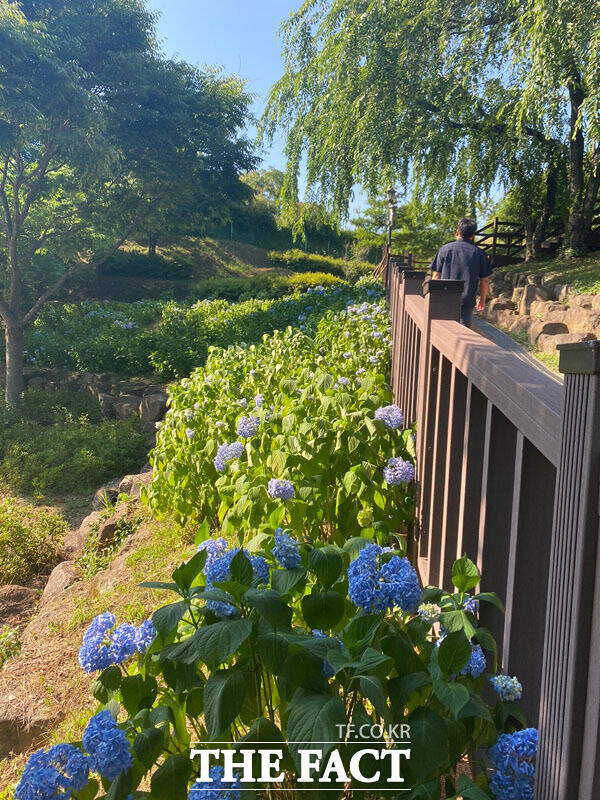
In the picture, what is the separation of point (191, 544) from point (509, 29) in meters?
11.2

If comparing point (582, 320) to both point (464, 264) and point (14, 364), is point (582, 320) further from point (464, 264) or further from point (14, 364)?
point (14, 364)

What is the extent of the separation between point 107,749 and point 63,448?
804cm

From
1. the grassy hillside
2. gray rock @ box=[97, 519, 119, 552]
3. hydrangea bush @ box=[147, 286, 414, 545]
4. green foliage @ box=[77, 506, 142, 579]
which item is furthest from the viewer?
the grassy hillside

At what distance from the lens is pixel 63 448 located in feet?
28.3

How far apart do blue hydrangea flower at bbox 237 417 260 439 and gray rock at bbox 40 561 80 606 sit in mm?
2066

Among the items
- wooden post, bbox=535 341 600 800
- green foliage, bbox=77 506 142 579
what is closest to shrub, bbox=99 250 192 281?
green foliage, bbox=77 506 142 579

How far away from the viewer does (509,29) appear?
10.8 meters

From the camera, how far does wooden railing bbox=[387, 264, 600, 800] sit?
80cm

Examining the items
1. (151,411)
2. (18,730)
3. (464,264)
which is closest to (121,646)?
(18,730)

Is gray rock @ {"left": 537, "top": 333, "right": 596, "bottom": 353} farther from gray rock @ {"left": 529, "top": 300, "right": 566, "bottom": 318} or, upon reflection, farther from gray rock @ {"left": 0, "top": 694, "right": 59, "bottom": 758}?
gray rock @ {"left": 0, "top": 694, "right": 59, "bottom": 758}

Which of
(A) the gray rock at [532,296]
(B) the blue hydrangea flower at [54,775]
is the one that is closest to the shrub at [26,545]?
(B) the blue hydrangea flower at [54,775]

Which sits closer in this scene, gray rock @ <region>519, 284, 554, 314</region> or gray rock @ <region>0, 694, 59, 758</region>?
gray rock @ <region>0, 694, 59, 758</region>

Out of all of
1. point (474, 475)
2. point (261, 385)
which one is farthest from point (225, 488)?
point (261, 385)

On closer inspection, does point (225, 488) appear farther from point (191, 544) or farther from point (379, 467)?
point (191, 544)
